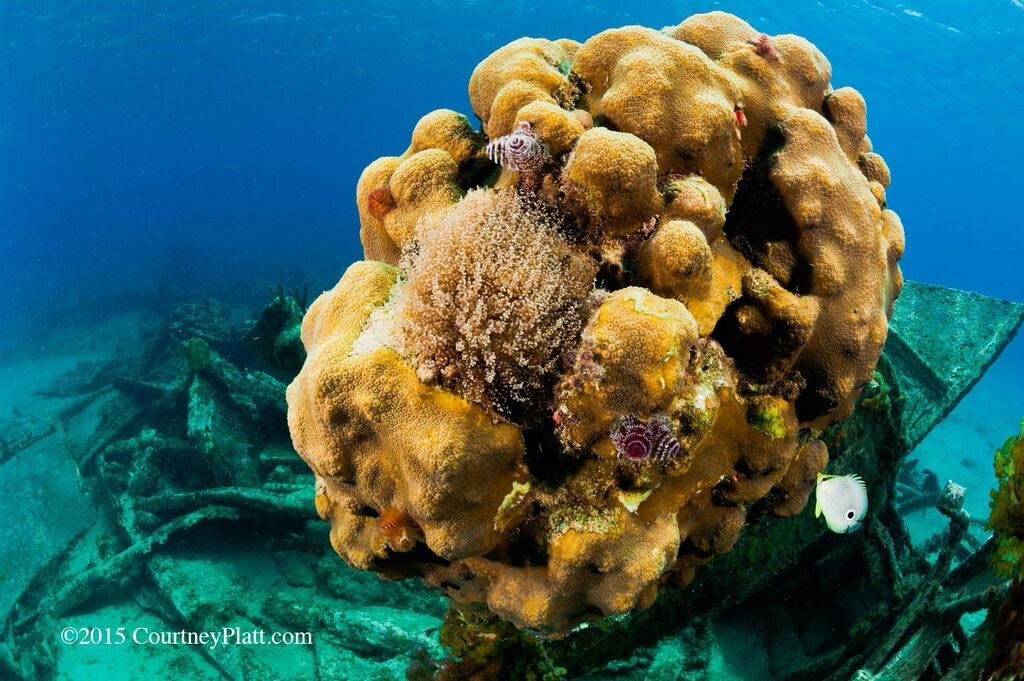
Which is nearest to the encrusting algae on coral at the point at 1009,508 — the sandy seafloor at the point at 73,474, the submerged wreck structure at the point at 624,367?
the submerged wreck structure at the point at 624,367

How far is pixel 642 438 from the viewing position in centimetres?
246

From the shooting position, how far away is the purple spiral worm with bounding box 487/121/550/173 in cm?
272

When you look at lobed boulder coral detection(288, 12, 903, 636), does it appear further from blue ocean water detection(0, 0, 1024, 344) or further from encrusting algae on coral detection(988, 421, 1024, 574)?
blue ocean water detection(0, 0, 1024, 344)

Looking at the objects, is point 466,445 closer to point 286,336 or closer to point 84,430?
point 286,336

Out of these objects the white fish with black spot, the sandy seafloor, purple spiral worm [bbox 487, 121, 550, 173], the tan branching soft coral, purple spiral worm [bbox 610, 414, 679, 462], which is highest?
purple spiral worm [bbox 487, 121, 550, 173]

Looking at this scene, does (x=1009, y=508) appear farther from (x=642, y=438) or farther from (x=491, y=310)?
(x=491, y=310)

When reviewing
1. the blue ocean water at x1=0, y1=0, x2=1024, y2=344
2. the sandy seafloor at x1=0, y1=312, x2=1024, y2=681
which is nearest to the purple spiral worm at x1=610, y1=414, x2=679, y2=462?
the sandy seafloor at x1=0, y1=312, x2=1024, y2=681

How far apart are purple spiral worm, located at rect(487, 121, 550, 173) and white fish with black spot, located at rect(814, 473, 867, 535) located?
251 centimetres

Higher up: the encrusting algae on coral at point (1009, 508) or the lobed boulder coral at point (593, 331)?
the lobed boulder coral at point (593, 331)

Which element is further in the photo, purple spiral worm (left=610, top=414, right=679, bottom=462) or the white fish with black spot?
the white fish with black spot

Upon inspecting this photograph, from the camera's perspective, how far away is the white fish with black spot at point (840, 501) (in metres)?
3.26

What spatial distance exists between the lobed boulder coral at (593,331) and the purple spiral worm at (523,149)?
1 centimetres

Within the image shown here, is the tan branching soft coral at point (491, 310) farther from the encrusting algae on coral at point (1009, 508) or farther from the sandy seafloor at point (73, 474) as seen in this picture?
the sandy seafloor at point (73, 474)

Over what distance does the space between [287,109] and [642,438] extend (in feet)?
340
